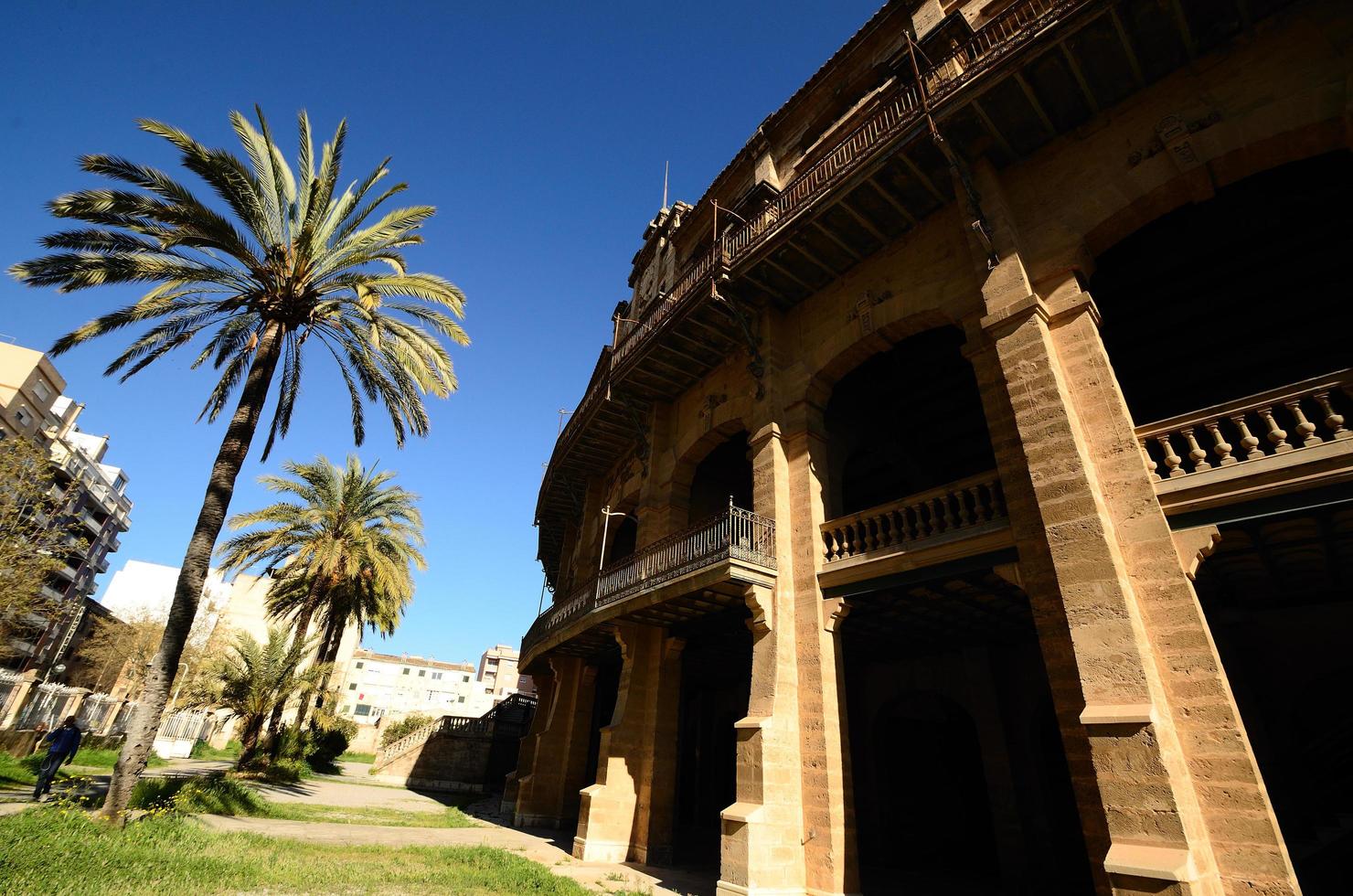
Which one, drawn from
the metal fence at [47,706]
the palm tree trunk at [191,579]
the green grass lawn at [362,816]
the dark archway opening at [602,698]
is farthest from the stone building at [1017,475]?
the metal fence at [47,706]

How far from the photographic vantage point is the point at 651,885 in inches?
379

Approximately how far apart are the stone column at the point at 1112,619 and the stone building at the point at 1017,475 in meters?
0.03

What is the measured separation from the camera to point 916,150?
10062 millimetres

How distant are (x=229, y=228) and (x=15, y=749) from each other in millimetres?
19673

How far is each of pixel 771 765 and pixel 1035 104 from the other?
1080 centimetres

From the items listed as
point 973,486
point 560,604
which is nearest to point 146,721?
point 560,604

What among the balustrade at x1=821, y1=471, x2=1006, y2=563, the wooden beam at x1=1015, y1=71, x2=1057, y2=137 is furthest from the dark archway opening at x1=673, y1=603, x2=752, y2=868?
the wooden beam at x1=1015, y1=71, x2=1057, y2=137

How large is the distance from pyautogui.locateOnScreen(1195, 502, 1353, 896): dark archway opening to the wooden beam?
22.5 ft

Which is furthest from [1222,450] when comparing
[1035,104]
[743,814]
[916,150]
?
[743,814]

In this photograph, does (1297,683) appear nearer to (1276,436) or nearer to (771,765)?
(1276,436)

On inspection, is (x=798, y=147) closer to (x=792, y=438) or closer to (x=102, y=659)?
(x=792, y=438)

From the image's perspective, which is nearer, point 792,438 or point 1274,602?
point 1274,602

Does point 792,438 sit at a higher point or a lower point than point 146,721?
higher

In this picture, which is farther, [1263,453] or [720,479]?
[720,479]
